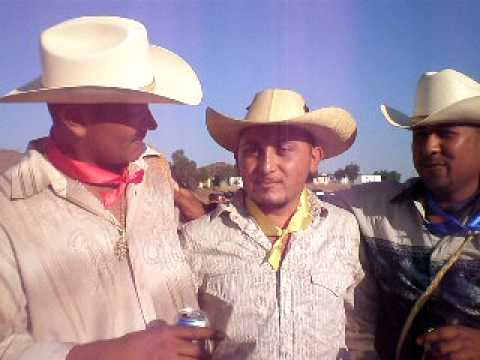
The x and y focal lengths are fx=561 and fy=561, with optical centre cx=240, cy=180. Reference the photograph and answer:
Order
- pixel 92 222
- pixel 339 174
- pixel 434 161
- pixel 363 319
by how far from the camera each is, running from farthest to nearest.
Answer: pixel 339 174
pixel 363 319
pixel 434 161
pixel 92 222

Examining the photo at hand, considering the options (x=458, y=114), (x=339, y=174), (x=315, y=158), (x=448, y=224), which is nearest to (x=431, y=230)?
(x=448, y=224)

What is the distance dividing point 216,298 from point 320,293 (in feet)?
1.91

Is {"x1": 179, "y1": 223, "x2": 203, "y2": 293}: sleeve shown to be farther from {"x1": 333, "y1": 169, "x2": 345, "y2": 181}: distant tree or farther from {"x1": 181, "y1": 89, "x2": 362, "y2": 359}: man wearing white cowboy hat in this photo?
{"x1": 333, "y1": 169, "x2": 345, "y2": 181}: distant tree

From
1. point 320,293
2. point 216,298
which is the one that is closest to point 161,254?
point 216,298

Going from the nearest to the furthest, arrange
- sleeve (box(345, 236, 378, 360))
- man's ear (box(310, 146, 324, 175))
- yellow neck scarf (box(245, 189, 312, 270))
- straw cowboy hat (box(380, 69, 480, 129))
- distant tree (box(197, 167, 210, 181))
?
1. yellow neck scarf (box(245, 189, 312, 270))
2. straw cowboy hat (box(380, 69, 480, 129))
3. man's ear (box(310, 146, 324, 175))
4. sleeve (box(345, 236, 378, 360))
5. distant tree (box(197, 167, 210, 181))

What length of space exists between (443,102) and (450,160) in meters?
0.40

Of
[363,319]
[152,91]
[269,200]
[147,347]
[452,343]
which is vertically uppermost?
[152,91]

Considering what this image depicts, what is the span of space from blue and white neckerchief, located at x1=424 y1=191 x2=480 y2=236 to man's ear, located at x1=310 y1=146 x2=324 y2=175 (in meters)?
0.72

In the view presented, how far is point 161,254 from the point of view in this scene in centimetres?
291

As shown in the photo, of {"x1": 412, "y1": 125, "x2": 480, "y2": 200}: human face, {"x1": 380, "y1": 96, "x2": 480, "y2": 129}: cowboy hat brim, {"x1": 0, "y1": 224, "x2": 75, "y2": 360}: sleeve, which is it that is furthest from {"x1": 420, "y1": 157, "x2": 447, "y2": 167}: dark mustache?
{"x1": 0, "y1": 224, "x2": 75, "y2": 360}: sleeve

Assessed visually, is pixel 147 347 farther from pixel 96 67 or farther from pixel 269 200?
pixel 96 67

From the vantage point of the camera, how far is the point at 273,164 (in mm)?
3221

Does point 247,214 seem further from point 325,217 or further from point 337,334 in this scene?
point 337,334

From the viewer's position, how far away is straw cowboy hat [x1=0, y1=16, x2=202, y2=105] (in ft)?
8.83
